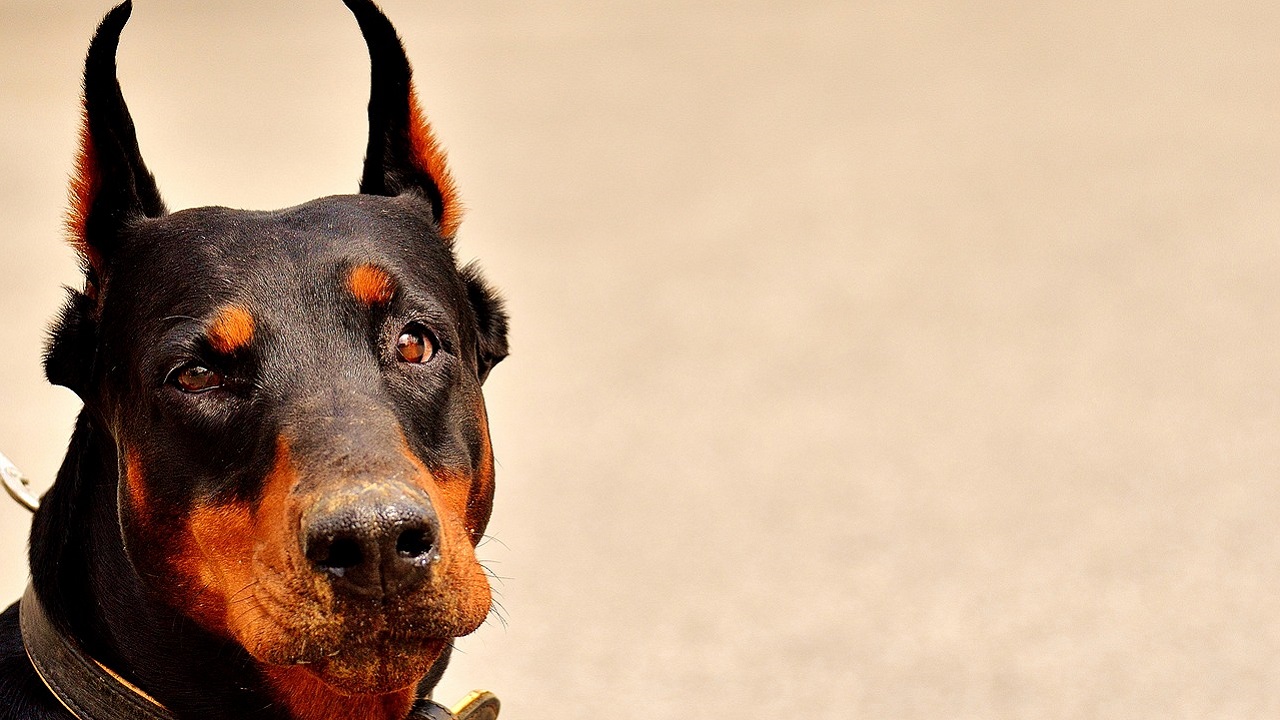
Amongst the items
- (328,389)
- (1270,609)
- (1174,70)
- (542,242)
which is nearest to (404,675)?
(328,389)

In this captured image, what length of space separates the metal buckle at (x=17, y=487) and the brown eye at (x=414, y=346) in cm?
88

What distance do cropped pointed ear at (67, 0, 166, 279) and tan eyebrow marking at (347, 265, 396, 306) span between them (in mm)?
435

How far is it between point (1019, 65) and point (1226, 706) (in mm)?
9569

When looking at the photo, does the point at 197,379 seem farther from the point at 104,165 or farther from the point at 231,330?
the point at 104,165

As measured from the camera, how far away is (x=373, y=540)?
7.57 feet

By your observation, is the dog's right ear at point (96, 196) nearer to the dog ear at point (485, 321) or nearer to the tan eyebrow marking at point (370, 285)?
the tan eyebrow marking at point (370, 285)

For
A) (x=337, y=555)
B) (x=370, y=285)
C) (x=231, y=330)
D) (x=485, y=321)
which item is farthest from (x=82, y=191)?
(x=337, y=555)

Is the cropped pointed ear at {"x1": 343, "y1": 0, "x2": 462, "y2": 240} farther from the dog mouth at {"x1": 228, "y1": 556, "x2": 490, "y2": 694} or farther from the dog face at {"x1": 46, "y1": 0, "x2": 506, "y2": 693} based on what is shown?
the dog mouth at {"x1": 228, "y1": 556, "x2": 490, "y2": 694}

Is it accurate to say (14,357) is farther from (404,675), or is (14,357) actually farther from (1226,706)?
(404,675)

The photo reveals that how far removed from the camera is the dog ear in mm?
3066

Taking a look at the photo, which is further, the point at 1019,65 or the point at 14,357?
the point at 1019,65

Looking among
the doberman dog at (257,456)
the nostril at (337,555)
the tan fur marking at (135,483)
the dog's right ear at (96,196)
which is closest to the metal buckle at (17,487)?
the doberman dog at (257,456)

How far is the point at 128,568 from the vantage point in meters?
2.70

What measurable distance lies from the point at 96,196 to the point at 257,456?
62 cm
